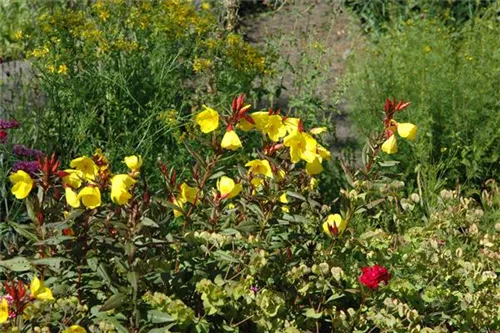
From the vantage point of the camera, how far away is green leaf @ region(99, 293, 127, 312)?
8.69 ft

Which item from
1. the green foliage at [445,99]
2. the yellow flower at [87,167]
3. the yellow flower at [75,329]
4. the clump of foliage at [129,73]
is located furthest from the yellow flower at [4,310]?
the green foliage at [445,99]

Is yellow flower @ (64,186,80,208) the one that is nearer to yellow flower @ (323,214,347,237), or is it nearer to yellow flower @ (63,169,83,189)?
yellow flower @ (63,169,83,189)

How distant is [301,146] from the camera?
293 centimetres

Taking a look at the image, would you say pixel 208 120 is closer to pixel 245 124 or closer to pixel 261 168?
pixel 245 124

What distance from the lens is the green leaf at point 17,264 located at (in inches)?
109

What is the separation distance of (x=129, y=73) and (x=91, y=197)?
2362 millimetres

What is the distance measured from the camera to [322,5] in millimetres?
8883

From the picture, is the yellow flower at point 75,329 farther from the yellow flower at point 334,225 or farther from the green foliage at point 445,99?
the green foliage at point 445,99

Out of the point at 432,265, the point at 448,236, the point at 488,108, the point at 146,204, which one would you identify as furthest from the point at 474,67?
the point at 146,204

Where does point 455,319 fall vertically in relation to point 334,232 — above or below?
below

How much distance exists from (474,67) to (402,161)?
842 mm

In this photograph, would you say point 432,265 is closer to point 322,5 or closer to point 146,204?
point 146,204

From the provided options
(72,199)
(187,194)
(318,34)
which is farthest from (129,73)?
(318,34)

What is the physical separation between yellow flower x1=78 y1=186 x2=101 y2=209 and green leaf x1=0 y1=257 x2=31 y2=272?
289 mm
